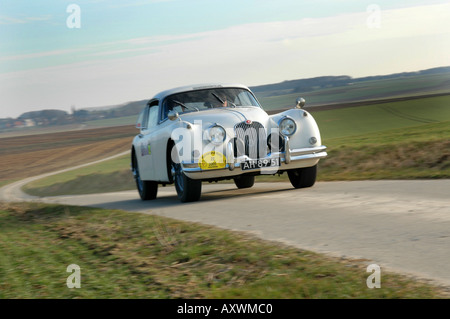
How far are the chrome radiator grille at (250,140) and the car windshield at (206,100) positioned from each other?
1.34 m

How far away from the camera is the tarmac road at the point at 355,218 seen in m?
5.61

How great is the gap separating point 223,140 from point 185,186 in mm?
997

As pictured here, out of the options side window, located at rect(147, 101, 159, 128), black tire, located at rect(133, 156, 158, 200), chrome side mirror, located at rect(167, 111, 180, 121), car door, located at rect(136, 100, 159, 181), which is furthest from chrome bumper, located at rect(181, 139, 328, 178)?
black tire, located at rect(133, 156, 158, 200)

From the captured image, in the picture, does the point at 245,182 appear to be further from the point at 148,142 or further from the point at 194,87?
the point at 194,87

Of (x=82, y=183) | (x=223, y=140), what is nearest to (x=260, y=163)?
(x=223, y=140)

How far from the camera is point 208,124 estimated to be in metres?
10.5

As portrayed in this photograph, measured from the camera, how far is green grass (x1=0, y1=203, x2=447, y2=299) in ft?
15.5

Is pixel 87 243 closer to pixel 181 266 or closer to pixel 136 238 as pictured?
pixel 136 238

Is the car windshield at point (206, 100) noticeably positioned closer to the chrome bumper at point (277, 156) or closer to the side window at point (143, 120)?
the side window at point (143, 120)

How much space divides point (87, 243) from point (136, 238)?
55 cm

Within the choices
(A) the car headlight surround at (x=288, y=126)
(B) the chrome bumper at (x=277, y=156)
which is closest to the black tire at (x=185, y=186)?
(B) the chrome bumper at (x=277, y=156)

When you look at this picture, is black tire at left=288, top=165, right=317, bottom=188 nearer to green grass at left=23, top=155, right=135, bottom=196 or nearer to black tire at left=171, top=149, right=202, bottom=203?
black tire at left=171, top=149, right=202, bottom=203

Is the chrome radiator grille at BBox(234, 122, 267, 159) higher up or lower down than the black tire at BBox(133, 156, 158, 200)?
higher up

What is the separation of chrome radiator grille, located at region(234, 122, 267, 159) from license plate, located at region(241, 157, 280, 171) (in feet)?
0.42
